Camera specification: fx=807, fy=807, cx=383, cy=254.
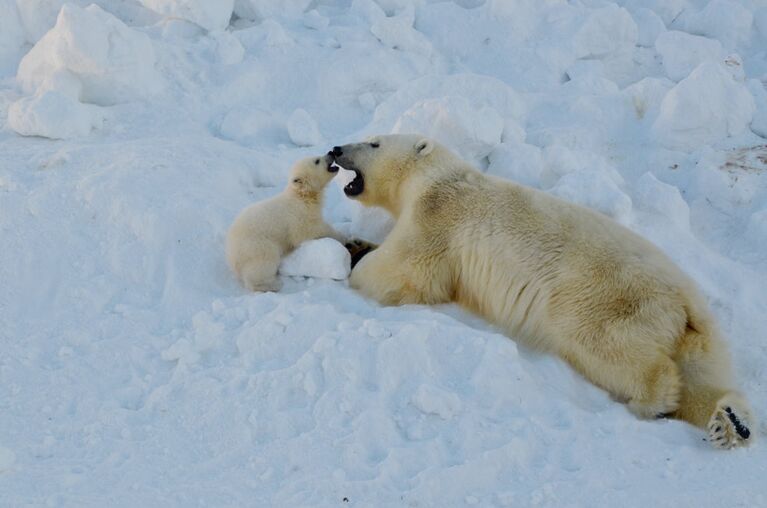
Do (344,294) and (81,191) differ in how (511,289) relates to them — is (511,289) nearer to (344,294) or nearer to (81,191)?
(344,294)

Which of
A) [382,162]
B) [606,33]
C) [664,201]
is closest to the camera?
[382,162]

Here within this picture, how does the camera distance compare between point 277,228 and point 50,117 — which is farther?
point 50,117

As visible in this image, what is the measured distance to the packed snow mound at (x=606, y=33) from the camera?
8336 millimetres

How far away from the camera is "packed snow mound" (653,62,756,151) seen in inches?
272

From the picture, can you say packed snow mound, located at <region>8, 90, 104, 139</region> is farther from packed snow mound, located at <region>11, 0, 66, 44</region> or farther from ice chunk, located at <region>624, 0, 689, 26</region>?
ice chunk, located at <region>624, 0, 689, 26</region>

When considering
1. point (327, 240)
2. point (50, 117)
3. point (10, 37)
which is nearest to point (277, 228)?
point (327, 240)

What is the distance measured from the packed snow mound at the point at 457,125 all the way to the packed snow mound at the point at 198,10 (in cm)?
279

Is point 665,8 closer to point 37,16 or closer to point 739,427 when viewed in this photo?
point 739,427

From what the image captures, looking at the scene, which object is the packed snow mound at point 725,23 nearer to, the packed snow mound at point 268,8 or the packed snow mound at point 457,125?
the packed snow mound at point 457,125

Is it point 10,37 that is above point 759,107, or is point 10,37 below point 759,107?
below

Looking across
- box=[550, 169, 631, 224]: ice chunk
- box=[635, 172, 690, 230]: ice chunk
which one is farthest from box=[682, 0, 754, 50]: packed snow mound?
box=[550, 169, 631, 224]: ice chunk

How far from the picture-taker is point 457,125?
6117mm

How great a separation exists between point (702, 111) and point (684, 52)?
160 centimetres

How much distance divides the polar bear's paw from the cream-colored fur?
8.47 feet
